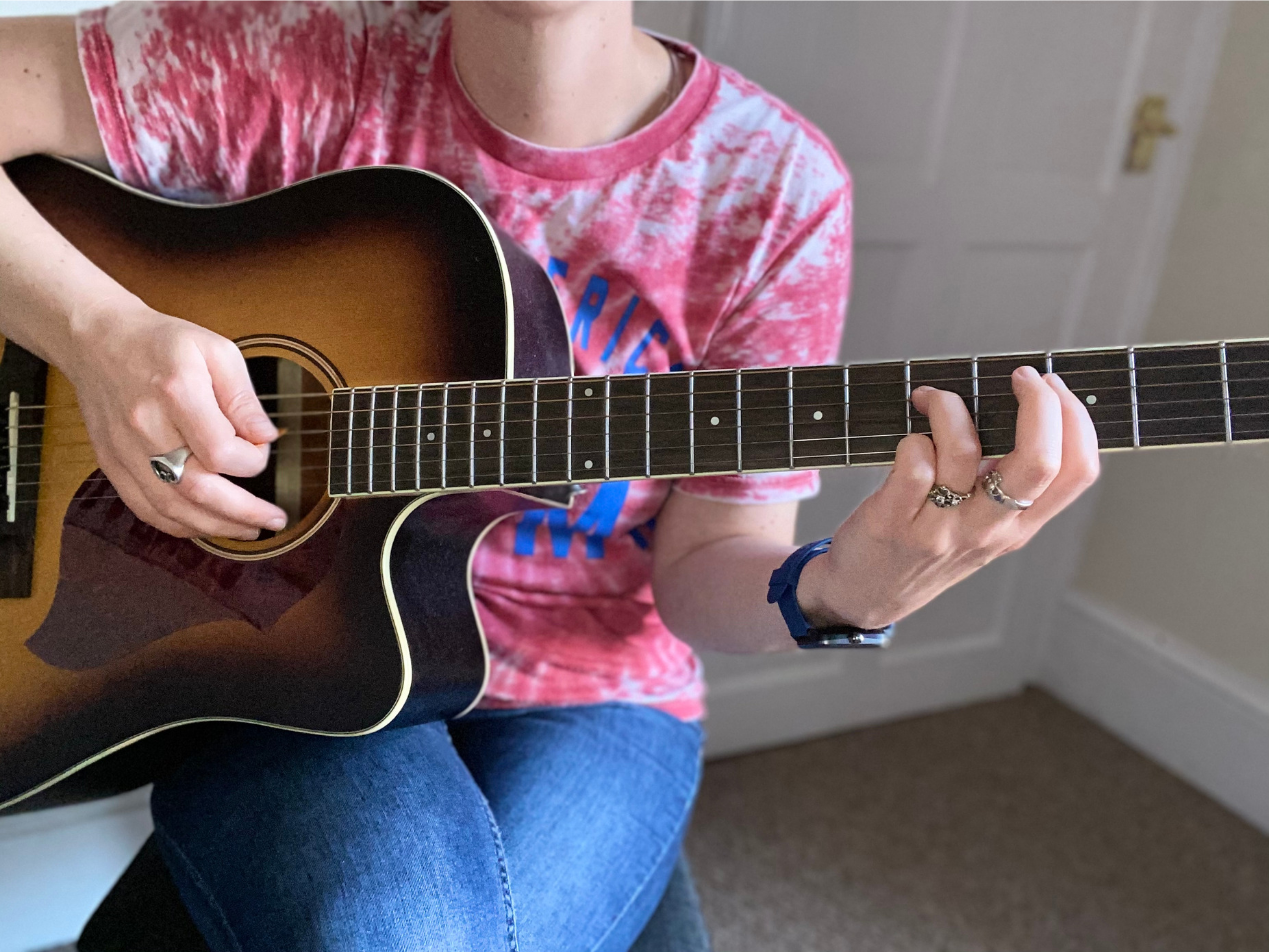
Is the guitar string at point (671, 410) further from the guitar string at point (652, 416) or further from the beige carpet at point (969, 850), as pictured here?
the beige carpet at point (969, 850)

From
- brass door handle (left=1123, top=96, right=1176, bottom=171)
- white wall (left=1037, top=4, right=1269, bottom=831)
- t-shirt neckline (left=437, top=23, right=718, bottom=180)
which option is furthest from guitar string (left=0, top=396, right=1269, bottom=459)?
brass door handle (left=1123, top=96, right=1176, bottom=171)

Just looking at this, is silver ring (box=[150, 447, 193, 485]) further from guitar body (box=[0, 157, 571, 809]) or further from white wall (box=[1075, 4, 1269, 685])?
white wall (box=[1075, 4, 1269, 685])

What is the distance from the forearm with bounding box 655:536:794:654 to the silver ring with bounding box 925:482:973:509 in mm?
198

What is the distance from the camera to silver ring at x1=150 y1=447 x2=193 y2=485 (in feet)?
2.48

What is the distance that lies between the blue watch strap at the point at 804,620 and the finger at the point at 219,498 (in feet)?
1.40

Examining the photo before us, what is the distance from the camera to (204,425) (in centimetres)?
75

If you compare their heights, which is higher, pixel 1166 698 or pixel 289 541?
pixel 289 541

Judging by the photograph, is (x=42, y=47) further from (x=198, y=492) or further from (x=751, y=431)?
(x=751, y=431)

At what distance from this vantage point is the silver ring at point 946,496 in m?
0.63

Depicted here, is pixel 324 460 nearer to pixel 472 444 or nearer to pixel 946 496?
pixel 472 444

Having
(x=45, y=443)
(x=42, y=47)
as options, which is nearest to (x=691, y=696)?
(x=45, y=443)

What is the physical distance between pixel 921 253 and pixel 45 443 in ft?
4.01

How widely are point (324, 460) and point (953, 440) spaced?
535mm

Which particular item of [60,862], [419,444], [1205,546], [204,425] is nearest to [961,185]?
[1205,546]
